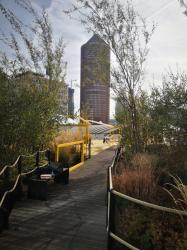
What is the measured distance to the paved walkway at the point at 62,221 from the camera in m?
5.84

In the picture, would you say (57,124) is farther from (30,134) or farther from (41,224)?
(41,224)

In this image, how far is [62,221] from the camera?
7129 millimetres

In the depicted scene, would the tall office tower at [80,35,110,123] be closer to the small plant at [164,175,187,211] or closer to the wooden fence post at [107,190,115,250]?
the small plant at [164,175,187,211]

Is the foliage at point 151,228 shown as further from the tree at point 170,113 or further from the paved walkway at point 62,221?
the tree at point 170,113

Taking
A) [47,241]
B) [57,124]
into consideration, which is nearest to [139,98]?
[57,124]

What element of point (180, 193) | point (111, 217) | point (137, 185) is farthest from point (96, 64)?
point (111, 217)

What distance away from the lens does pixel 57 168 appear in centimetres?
1065

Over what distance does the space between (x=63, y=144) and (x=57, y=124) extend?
3.42 feet

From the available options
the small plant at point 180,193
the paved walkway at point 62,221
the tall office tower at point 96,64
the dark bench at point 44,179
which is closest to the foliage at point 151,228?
the small plant at point 180,193

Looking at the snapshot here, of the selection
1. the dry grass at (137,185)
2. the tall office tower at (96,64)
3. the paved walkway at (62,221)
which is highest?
the tall office tower at (96,64)

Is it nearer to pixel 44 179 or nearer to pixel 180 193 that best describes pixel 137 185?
pixel 180 193

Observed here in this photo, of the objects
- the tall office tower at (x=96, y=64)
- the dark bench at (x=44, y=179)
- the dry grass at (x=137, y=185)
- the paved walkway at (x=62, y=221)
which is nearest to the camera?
the paved walkway at (x=62, y=221)

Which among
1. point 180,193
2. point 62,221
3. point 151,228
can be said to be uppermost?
point 180,193

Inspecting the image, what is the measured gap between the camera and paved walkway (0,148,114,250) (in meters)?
5.84
